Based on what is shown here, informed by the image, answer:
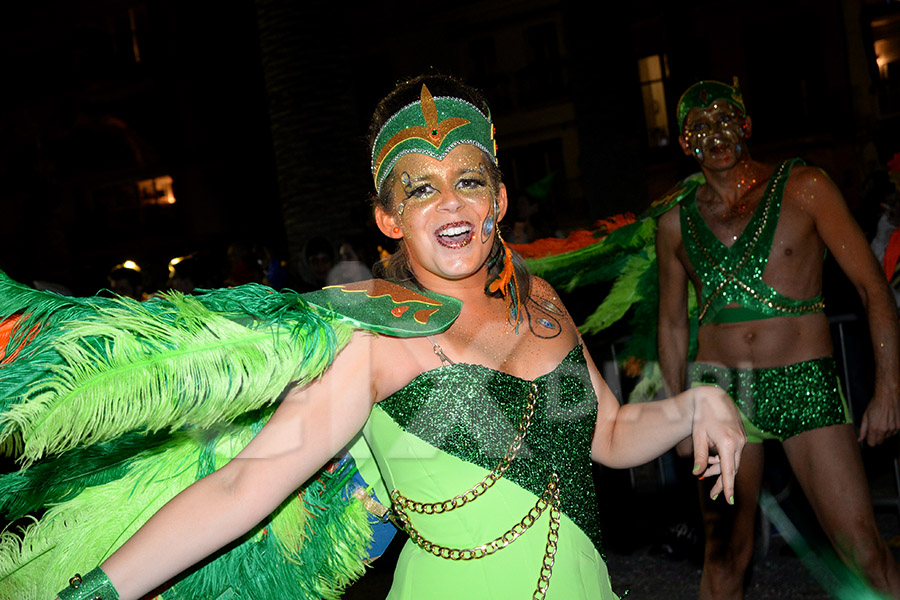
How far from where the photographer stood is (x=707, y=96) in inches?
156

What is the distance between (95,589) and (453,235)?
108cm

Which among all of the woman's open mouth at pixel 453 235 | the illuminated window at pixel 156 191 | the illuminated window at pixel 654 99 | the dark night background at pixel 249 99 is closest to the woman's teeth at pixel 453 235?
the woman's open mouth at pixel 453 235

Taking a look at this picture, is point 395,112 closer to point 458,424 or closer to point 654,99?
point 458,424

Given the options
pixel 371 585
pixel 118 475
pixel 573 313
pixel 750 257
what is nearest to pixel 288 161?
pixel 573 313

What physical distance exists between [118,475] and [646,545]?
12.6 feet

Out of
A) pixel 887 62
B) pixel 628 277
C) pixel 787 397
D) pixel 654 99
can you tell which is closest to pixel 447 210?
pixel 787 397

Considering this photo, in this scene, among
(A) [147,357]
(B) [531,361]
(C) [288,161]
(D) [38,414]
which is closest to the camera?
(D) [38,414]

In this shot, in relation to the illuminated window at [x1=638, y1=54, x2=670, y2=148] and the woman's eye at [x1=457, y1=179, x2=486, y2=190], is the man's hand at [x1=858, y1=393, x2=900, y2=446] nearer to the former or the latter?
the woman's eye at [x1=457, y1=179, x2=486, y2=190]

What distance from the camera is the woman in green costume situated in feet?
5.46

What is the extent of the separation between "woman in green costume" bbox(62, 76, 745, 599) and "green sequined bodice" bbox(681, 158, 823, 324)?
1.66m

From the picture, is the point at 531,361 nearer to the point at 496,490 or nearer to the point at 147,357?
the point at 496,490

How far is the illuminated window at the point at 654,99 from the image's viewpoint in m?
25.6

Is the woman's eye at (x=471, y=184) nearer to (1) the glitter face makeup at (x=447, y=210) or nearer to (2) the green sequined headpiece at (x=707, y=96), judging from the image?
(1) the glitter face makeup at (x=447, y=210)

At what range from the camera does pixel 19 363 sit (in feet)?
5.22
